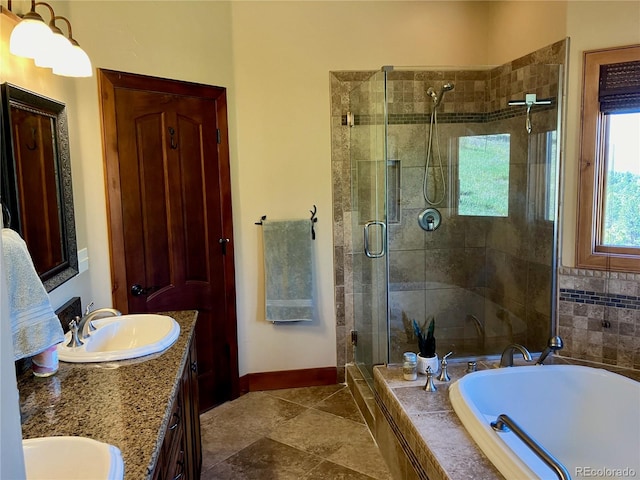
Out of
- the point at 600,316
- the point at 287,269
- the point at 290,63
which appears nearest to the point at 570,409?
the point at 600,316

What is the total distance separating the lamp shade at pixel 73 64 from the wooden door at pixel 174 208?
1.79 ft

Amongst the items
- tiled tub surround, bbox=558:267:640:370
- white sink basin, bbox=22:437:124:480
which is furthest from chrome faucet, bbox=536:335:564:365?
white sink basin, bbox=22:437:124:480

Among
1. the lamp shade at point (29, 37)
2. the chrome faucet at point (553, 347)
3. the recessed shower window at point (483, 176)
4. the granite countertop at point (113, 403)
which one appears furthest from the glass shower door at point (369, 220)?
the lamp shade at point (29, 37)

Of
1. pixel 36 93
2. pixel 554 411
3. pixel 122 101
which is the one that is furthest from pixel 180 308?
pixel 554 411

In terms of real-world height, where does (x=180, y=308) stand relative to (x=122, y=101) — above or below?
below

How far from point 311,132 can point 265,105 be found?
0.36 m

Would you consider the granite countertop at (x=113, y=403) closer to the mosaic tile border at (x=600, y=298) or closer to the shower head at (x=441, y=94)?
the mosaic tile border at (x=600, y=298)

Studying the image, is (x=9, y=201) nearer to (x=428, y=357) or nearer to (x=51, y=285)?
(x=51, y=285)

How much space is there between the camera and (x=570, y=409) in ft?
Answer: 7.75

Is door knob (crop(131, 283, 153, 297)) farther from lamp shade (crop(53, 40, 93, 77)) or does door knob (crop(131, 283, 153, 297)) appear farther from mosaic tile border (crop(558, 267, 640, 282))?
mosaic tile border (crop(558, 267, 640, 282))

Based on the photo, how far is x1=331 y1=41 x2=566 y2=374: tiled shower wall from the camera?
3.11 meters

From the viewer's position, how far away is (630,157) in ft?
8.39

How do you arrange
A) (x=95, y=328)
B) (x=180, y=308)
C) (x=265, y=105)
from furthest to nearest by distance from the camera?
(x=265, y=105) → (x=180, y=308) → (x=95, y=328)

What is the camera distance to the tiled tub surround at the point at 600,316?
257cm
